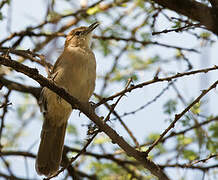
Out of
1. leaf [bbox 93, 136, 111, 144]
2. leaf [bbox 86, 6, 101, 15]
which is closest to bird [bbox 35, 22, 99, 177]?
leaf [bbox 86, 6, 101, 15]

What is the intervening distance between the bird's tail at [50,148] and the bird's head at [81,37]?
1369 millimetres

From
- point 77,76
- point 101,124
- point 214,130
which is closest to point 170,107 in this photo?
point 214,130

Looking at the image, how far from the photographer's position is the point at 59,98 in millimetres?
5297

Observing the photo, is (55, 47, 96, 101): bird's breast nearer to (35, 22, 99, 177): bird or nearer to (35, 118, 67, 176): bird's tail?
(35, 22, 99, 177): bird

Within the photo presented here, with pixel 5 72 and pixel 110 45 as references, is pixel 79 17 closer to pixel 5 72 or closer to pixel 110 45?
pixel 110 45

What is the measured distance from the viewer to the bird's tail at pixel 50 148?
5156 millimetres

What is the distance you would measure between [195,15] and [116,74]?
3406mm

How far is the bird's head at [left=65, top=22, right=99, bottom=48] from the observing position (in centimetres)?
621

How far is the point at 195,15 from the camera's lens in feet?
13.1

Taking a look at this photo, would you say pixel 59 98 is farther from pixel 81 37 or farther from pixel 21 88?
pixel 81 37

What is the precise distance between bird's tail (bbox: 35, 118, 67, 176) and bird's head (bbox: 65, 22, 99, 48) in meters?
1.37

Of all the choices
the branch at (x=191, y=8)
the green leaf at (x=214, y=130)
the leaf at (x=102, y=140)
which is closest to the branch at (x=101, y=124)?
the branch at (x=191, y=8)

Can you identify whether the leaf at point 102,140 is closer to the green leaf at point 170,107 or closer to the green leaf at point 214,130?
the green leaf at point 170,107

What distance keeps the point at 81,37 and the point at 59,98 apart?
143 cm
